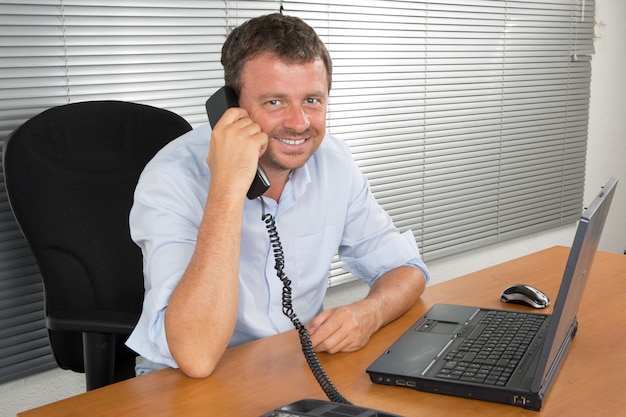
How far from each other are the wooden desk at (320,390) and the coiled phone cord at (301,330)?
18 mm

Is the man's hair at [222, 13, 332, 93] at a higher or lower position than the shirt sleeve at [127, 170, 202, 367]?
higher

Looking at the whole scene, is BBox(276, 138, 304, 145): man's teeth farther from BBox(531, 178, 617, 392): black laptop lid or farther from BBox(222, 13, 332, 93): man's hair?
BBox(531, 178, 617, 392): black laptop lid

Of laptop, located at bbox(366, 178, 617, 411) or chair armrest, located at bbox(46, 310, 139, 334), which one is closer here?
laptop, located at bbox(366, 178, 617, 411)

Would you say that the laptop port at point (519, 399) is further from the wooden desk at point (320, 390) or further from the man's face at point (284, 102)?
the man's face at point (284, 102)

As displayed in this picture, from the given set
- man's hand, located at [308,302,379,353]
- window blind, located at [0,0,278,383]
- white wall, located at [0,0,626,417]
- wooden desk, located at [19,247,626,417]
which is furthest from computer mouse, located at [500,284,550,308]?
white wall, located at [0,0,626,417]

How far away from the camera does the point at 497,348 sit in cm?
124

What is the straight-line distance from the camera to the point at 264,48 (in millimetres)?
1575

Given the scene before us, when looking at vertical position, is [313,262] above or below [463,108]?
below

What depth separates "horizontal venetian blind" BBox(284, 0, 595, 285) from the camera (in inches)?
129

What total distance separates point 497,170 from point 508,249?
483 millimetres

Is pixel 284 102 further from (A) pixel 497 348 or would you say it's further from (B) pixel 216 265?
(A) pixel 497 348

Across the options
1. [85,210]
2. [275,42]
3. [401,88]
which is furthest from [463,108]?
[85,210]

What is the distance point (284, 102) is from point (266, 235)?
31cm

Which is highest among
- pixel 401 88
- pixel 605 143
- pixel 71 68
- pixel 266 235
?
pixel 71 68
